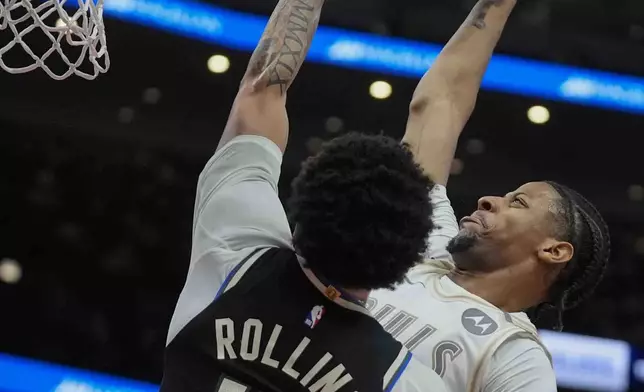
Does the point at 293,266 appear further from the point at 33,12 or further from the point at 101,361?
the point at 101,361

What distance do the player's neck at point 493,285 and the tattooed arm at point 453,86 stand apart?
178 mm

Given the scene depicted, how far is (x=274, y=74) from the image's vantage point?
1.06 meters

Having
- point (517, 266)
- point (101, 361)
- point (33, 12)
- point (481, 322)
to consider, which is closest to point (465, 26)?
point (517, 266)

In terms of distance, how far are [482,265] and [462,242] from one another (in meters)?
0.06

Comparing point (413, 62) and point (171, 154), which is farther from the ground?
point (413, 62)

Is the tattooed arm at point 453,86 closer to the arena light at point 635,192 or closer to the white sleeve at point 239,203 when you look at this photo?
the white sleeve at point 239,203

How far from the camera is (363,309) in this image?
90 centimetres

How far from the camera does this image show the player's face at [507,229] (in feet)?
4.87

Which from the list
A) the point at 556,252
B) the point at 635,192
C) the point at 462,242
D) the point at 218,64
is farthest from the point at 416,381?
the point at 635,192

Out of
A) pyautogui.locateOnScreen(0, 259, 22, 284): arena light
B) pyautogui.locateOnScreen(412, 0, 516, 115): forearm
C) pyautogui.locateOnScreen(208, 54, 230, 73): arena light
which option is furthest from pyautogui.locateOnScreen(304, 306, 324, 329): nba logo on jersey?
pyautogui.locateOnScreen(0, 259, 22, 284): arena light

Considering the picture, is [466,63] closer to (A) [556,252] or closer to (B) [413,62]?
(A) [556,252]

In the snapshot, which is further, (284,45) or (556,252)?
(556,252)

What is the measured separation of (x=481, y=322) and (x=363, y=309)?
0.47 metres

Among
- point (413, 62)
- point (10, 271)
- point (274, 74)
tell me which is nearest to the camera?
point (274, 74)
